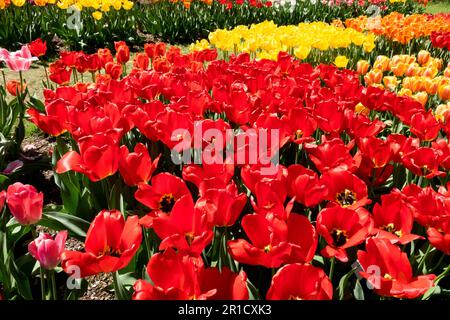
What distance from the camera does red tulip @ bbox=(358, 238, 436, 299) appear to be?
125 centimetres

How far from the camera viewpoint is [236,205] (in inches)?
56.2

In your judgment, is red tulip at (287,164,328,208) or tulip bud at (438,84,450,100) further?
tulip bud at (438,84,450,100)

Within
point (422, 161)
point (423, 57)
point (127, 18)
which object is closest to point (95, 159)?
point (422, 161)

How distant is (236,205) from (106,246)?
1.42ft

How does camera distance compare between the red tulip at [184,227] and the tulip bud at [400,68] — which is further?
the tulip bud at [400,68]

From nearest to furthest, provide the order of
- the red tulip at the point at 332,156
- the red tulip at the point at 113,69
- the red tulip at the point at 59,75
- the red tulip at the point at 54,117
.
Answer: the red tulip at the point at 332,156 → the red tulip at the point at 54,117 → the red tulip at the point at 59,75 → the red tulip at the point at 113,69

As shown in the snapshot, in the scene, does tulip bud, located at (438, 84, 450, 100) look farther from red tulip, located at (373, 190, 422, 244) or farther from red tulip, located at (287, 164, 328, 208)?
red tulip, located at (287, 164, 328, 208)

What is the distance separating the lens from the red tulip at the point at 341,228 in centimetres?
138

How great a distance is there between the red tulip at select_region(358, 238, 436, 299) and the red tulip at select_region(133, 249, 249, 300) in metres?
0.38

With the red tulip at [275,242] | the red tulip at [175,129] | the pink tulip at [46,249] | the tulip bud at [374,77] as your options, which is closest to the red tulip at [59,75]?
the red tulip at [175,129]

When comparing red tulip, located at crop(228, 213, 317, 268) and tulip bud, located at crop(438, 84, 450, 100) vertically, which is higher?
red tulip, located at crop(228, 213, 317, 268)

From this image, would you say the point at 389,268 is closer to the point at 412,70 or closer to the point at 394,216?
the point at 394,216

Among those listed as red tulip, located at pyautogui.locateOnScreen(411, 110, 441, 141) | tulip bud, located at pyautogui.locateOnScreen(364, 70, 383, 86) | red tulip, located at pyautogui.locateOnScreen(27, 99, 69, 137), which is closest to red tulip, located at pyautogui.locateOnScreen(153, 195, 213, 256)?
red tulip, located at pyautogui.locateOnScreen(27, 99, 69, 137)

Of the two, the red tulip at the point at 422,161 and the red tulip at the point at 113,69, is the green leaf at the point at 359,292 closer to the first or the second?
the red tulip at the point at 422,161
